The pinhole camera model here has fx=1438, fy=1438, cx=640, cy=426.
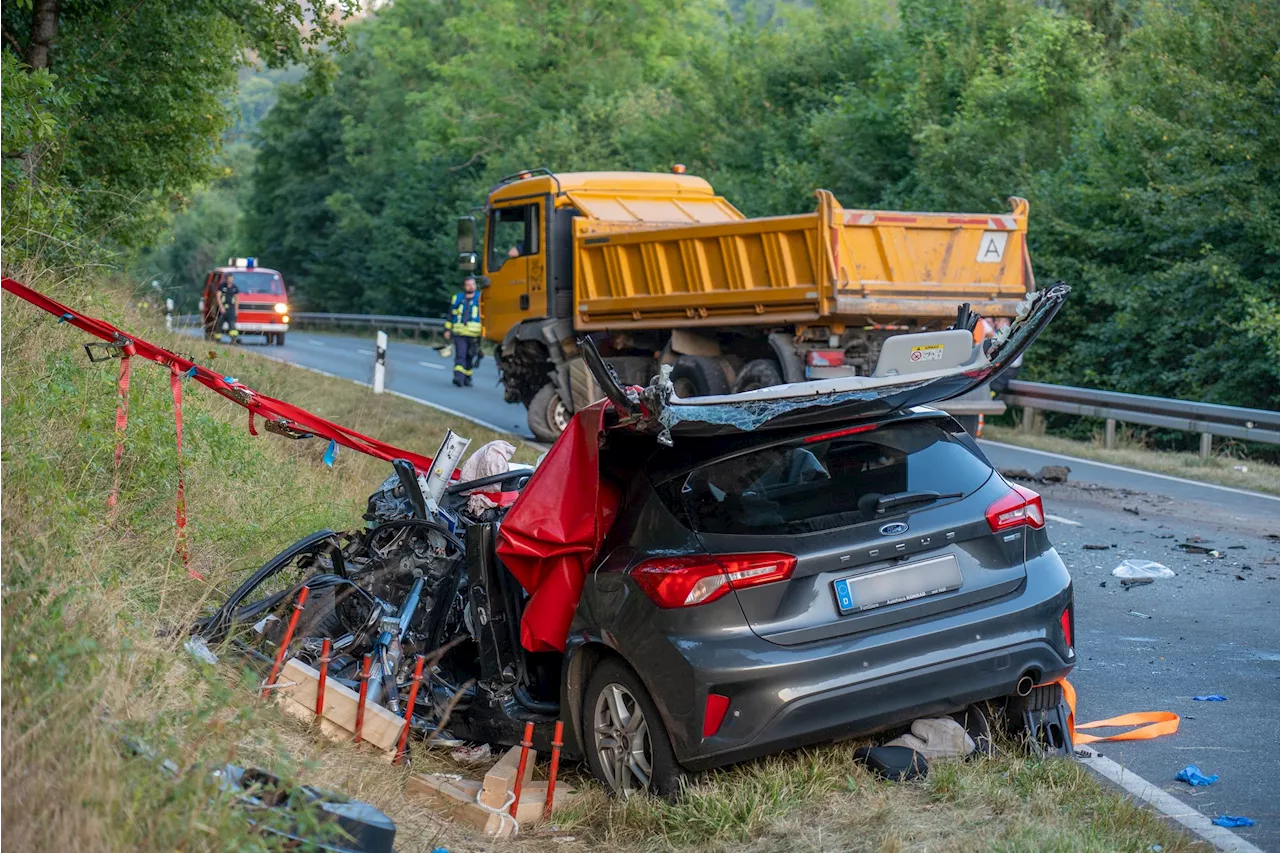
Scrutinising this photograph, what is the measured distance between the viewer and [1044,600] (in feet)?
16.7

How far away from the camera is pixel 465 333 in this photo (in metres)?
24.1

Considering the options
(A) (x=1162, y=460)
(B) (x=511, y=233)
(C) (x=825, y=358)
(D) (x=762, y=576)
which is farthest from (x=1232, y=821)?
(B) (x=511, y=233)

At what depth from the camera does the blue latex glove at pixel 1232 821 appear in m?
4.62

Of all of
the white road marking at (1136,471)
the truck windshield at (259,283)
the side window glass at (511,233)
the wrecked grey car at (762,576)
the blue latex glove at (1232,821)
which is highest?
the side window glass at (511,233)

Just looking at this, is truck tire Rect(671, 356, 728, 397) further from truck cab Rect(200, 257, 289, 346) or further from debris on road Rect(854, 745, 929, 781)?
truck cab Rect(200, 257, 289, 346)

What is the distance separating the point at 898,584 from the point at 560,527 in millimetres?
1217

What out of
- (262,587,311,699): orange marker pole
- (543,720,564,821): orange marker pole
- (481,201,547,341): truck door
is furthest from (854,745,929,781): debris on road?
(481,201,547,341): truck door

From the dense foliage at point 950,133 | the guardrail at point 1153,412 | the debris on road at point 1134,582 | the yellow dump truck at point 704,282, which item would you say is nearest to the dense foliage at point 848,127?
the dense foliage at point 950,133

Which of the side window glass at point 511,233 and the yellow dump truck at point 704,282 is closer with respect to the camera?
the yellow dump truck at point 704,282

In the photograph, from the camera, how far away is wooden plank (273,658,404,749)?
5453 mm

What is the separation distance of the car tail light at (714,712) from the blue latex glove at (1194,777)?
179 cm

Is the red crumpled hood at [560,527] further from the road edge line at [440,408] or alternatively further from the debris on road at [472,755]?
the road edge line at [440,408]

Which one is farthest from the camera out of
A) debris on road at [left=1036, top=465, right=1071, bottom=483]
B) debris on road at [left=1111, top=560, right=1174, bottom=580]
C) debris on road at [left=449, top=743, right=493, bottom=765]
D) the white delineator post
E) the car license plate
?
the white delineator post

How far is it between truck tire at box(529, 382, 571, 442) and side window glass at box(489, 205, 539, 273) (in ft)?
5.50
